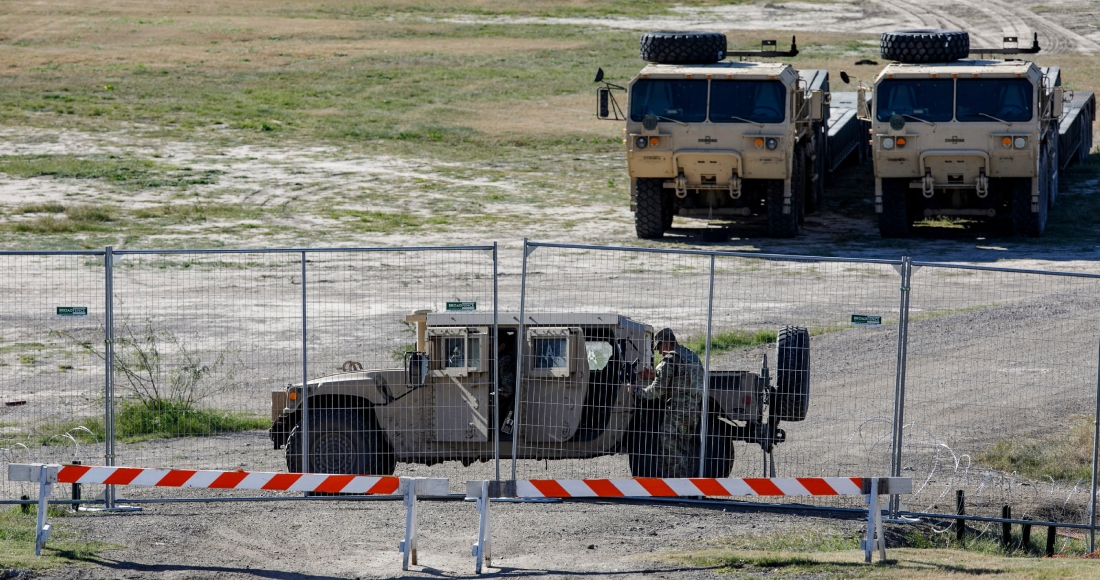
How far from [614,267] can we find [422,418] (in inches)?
398

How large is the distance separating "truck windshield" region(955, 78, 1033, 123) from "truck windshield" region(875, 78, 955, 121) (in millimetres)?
166

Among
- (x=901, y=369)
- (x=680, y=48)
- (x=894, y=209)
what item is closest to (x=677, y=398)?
(x=901, y=369)

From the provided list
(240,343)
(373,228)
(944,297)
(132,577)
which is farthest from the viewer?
(373,228)

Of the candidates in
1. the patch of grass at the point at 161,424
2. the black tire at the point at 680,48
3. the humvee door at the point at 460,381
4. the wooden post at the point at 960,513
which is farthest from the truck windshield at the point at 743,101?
the wooden post at the point at 960,513

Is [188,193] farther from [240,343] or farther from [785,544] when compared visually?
[785,544]

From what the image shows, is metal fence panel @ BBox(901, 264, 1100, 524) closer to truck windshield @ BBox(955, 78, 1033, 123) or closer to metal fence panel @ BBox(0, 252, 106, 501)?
truck windshield @ BBox(955, 78, 1033, 123)

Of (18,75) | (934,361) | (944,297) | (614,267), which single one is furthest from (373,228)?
(18,75)

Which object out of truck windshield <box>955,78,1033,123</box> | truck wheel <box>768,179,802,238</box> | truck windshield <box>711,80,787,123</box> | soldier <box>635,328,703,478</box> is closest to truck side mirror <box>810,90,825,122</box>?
truck wheel <box>768,179,802,238</box>

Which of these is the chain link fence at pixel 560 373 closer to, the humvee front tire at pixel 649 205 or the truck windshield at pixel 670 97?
the humvee front tire at pixel 649 205

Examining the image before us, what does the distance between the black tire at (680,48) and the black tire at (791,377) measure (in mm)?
11678

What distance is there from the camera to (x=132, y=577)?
792 cm

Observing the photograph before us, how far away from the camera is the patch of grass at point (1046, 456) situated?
10.8 m

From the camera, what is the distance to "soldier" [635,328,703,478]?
950cm

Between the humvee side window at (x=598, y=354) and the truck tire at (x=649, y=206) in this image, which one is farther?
the truck tire at (x=649, y=206)
